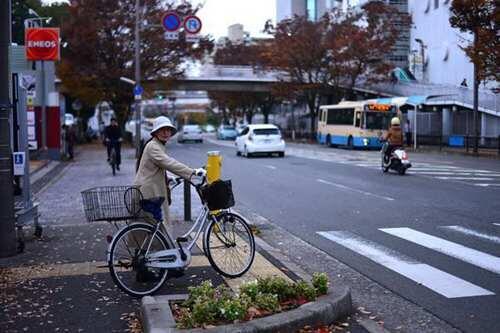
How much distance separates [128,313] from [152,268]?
77 centimetres

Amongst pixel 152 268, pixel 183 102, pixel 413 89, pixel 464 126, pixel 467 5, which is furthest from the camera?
pixel 183 102

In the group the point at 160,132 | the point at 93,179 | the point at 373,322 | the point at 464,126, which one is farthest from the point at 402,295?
the point at 464,126

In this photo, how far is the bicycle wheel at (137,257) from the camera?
674 cm

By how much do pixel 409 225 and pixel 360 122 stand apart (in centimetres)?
3148

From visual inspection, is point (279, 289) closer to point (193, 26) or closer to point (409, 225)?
point (409, 225)

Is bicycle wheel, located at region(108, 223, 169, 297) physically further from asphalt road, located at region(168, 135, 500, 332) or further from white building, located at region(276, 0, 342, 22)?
white building, located at region(276, 0, 342, 22)

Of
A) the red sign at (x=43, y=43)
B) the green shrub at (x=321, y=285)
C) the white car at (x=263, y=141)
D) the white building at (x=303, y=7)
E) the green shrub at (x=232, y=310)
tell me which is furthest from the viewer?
the white building at (x=303, y=7)

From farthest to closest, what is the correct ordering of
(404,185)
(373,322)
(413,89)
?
1. (413,89)
2. (404,185)
3. (373,322)

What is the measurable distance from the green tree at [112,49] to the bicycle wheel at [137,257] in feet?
138

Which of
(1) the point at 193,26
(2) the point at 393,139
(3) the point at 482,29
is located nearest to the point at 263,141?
(1) the point at 193,26

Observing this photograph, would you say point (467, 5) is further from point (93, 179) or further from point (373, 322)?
point (373, 322)

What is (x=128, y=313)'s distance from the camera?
6184mm

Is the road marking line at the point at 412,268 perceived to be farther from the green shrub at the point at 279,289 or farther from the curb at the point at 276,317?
the green shrub at the point at 279,289

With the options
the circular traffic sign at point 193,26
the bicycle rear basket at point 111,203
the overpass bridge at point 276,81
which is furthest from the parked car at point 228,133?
the bicycle rear basket at point 111,203
